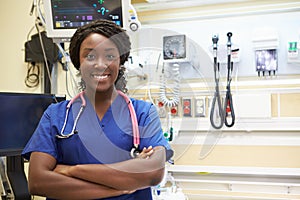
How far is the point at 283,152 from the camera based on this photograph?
6.88ft

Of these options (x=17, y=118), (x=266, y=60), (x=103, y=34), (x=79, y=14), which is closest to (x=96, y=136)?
(x=103, y=34)

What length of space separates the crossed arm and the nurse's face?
0.30m

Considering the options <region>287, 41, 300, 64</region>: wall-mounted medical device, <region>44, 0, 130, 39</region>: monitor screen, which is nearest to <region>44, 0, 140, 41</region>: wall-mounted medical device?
<region>44, 0, 130, 39</region>: monitor screen

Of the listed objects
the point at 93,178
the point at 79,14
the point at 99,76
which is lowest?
the point at 93,178

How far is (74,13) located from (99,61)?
764 mm

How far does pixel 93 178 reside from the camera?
42.7 inches

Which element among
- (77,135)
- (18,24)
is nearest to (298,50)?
(77,135)

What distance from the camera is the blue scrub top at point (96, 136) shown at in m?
1.16

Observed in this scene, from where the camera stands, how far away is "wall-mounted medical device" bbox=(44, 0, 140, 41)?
178 centimetres

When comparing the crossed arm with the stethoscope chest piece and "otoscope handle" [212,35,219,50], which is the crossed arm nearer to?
the stethoscope chest piece

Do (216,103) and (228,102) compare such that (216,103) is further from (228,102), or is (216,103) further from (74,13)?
(74,13)

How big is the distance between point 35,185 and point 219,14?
5.42ft

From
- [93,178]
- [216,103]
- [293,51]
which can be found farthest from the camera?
[216,103]

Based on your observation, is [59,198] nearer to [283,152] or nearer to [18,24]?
[283,152]
